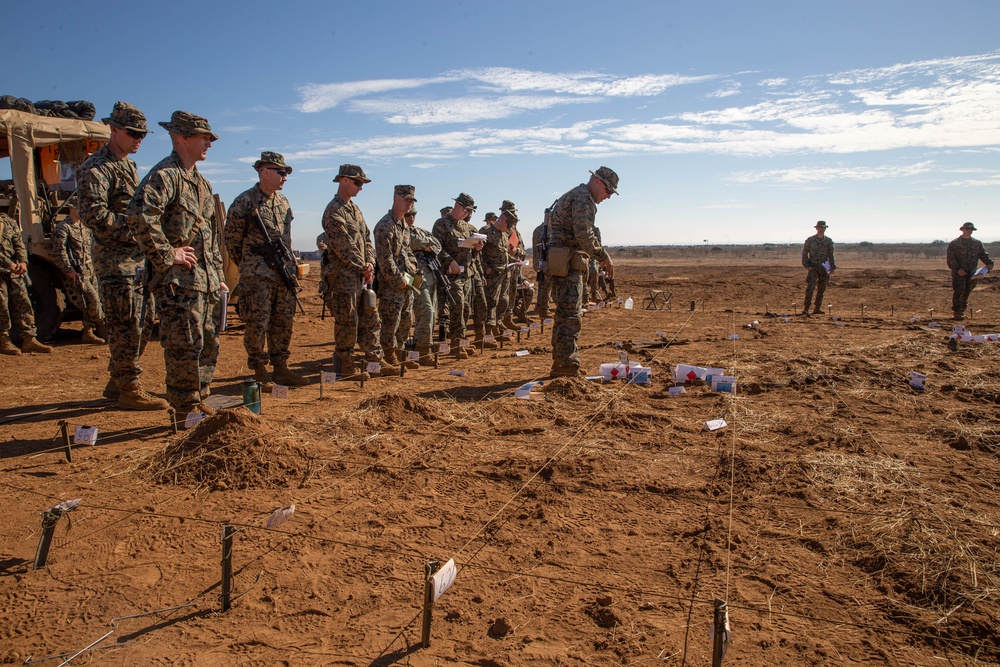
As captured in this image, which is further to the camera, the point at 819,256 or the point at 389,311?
the point at 819,256

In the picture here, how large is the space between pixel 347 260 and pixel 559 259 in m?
2.13

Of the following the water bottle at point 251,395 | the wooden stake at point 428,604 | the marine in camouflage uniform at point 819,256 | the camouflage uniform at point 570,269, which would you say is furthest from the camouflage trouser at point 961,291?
the wooden stake at point 428,604

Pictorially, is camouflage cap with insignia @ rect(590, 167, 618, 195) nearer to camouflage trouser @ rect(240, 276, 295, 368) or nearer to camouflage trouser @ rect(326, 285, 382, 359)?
camouflage trouser @ rect(326, 285, 382, 359)

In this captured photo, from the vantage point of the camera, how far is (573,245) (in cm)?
707

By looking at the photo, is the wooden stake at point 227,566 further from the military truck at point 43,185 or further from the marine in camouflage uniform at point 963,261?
the marine in camouflage uniform at point 963,261

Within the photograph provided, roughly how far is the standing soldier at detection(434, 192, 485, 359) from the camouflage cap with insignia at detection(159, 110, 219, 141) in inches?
168

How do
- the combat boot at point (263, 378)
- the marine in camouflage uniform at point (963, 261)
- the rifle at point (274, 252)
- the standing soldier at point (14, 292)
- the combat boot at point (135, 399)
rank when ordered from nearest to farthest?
the combat boot at point (135, 399), the rifle at point (274, 252), the combat boot at point (263, 378), the standing soldier at point (14, 292), the marine in camouflage uniform at point (963, 261)

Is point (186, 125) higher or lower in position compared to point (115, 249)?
higher

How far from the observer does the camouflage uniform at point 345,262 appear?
21.9 feet

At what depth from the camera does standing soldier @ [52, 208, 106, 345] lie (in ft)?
28.9

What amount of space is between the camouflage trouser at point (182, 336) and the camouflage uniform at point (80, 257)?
14.7ft

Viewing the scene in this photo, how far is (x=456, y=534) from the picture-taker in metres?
3.37

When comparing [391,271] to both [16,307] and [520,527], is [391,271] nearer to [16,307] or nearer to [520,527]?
[520,527]

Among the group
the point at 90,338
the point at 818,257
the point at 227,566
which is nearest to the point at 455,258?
the point at 90,338
